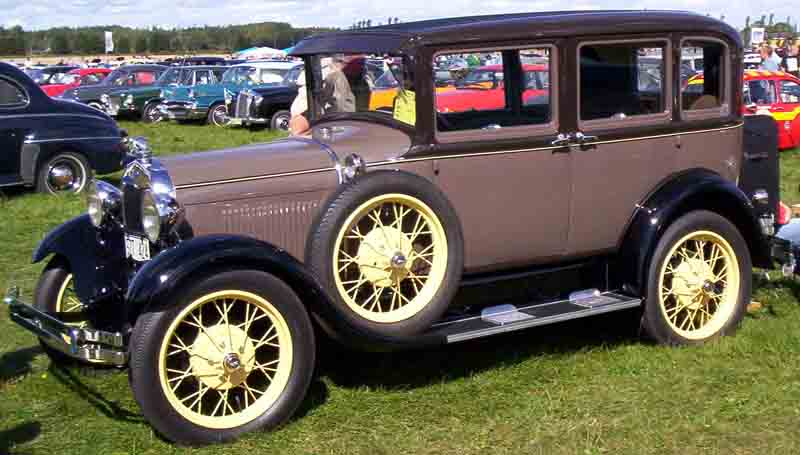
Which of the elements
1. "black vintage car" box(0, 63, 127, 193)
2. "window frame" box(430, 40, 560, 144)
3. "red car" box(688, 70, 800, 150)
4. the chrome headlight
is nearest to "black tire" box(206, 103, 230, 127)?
"black vintage car" box(0, 63, 127, 193)

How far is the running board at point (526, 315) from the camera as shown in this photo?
4.32 metres

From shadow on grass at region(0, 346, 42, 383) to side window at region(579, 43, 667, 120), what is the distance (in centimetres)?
334

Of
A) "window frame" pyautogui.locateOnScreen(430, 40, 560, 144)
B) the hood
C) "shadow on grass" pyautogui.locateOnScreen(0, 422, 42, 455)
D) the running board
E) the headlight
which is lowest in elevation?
"shadow on grass" pyautogui.locateOnScreen(0, 422, 42, 455)

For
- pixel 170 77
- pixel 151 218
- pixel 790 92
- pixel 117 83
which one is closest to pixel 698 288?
pixel 151 218

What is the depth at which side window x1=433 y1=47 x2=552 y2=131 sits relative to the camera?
14.8ft

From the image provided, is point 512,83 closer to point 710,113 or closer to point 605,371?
point 710,113

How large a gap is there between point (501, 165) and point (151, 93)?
18942mm

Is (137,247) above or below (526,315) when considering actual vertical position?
above

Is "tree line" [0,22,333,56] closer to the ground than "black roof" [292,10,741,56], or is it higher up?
higher up

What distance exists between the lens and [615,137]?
4.77 m

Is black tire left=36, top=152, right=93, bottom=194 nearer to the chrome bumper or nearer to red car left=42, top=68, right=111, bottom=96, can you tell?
the chrome bumper

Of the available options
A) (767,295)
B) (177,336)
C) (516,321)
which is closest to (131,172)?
(177,336)

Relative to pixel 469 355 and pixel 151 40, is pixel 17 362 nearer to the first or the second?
pixel 469 355

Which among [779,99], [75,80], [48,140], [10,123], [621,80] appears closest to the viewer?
[621,80]
